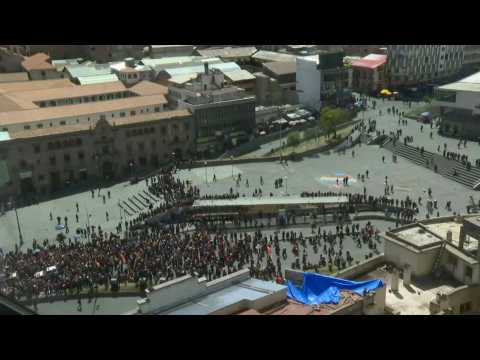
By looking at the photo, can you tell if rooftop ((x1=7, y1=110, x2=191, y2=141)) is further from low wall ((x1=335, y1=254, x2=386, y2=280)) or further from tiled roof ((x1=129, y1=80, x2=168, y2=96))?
low wall ((x1=335, y1=254, x2=386, y2=280))

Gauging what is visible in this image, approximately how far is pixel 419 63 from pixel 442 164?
30.2m

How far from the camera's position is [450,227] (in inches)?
914

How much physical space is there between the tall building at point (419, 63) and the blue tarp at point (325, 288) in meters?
55.3

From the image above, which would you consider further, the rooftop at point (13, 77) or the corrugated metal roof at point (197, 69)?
the corrugated metal roof at point (197, 69)

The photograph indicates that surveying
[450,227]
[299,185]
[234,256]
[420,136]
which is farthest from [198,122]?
[450,227]

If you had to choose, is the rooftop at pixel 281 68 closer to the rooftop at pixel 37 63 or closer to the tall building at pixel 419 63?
the tall building at pixel 419 63

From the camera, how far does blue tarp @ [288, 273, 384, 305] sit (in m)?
18.8

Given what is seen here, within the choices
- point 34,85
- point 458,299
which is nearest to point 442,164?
point 458,299

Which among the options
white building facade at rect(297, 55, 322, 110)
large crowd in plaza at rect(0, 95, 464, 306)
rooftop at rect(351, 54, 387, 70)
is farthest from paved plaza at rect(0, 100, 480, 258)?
rooftop at rect(351, 54, 387, 70)

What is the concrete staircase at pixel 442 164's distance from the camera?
41.6 m

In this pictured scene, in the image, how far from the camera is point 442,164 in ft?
146

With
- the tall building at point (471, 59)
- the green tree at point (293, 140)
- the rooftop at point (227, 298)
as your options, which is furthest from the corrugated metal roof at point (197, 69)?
the rooftop at point (227, 298)

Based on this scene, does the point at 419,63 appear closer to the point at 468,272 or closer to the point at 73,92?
the point at 73,92

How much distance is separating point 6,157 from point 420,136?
34.6m
